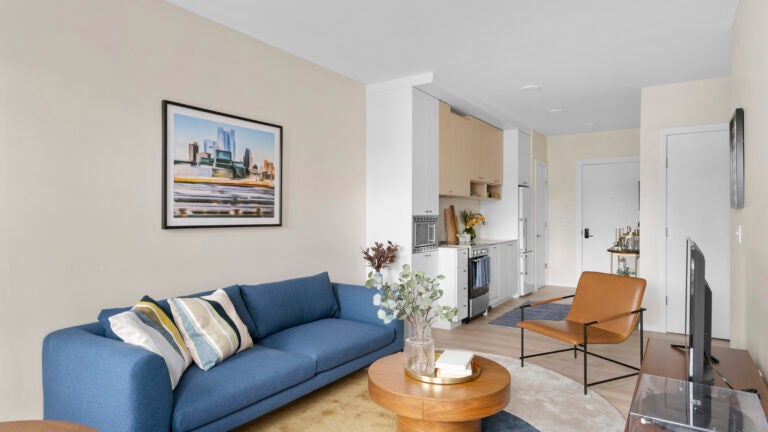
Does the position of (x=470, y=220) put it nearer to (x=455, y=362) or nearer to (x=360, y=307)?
(x=360, y=307)

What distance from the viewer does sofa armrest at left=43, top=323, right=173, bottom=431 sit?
193 centimetres

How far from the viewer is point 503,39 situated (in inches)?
142

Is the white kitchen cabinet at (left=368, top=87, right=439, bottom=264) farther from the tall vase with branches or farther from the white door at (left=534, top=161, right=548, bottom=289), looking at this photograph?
the white door at (left=534, top=161, right=548, bottom=289)

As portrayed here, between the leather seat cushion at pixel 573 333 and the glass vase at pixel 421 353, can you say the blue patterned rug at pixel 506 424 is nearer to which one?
the glass vase at pixel 421 353

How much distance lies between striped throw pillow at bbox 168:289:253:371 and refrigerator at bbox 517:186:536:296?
488 centimetres

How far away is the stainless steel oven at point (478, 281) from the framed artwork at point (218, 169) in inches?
96.8

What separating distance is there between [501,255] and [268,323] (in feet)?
12.5

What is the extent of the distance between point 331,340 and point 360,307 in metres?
0.64

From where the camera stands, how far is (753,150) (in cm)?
232

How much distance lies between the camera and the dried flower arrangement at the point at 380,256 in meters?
4.55

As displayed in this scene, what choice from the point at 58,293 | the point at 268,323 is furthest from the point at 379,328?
the point at 58,293

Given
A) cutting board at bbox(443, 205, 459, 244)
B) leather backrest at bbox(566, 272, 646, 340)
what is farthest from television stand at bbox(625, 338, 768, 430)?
cutting board at bbox(443, 205, 459, 244)

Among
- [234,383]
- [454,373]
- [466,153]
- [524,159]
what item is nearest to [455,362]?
[454,373]

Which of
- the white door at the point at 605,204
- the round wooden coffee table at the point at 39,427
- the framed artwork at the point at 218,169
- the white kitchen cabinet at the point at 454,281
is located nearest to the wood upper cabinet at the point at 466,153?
the white kitchen cabinet at the point at 454,281
